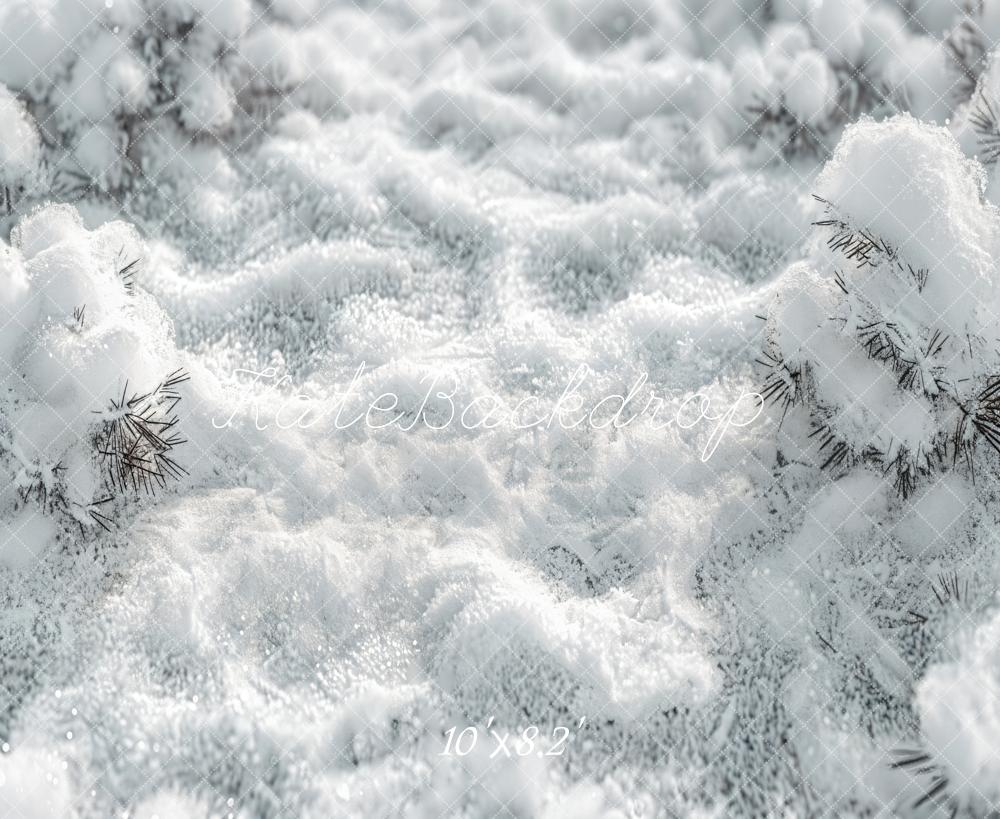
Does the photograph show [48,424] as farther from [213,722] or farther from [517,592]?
[517,592]

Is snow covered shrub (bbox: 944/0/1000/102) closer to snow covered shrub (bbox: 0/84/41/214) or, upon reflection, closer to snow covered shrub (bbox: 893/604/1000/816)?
snow covered shrub (bbox: 893/604/1000/816)

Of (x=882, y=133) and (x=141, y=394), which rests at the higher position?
(x=882, y=133)

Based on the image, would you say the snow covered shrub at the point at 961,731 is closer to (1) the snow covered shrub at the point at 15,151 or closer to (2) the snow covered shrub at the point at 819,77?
(2) the snow covered shrub at the point at 819,77

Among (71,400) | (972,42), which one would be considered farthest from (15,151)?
(972,42)

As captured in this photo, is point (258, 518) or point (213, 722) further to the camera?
point (258, 518)

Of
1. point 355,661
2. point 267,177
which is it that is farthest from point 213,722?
point 267,177

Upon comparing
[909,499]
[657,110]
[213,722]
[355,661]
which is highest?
[657,110]

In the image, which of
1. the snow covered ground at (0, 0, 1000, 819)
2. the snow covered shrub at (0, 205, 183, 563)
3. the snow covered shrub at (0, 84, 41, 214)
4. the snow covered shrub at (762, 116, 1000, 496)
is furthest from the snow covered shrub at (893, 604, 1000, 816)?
the snow covered shrub at (0, 84, 41, 214)
